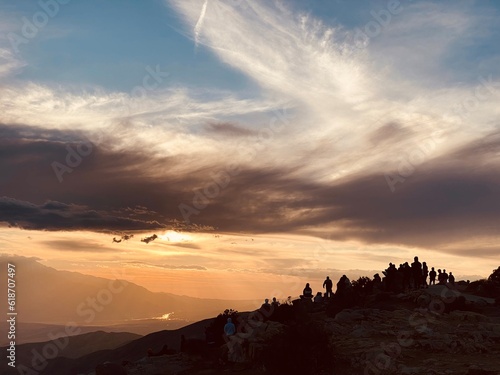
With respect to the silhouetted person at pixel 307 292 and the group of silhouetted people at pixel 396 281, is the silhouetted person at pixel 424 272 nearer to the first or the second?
the group of silhouetted people at pixel 396 281

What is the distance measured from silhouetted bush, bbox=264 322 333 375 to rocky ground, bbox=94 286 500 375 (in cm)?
6

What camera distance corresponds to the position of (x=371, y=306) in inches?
1694

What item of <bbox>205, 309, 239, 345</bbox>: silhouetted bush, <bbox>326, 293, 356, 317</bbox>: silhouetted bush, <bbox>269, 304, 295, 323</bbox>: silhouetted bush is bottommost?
<bbox>205, 309, 239, 345</bbox>: silhouetted bush

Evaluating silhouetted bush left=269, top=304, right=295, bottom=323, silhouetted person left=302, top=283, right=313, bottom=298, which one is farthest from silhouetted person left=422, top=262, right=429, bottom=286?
silhouetted bush left=269, top=304, right=295, bottom=323

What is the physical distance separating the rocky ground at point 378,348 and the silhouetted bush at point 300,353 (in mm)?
57

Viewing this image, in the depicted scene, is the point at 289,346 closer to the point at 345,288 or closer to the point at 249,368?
the point at 249,368

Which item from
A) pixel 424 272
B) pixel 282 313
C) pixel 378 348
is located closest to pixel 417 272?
pixel 424 272

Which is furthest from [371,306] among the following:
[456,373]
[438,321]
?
[456,373]

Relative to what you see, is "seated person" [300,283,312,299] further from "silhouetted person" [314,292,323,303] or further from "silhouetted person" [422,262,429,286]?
"silhouetted person" [422,262,429,286]

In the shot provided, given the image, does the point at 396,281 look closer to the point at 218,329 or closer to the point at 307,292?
the point at 307,292

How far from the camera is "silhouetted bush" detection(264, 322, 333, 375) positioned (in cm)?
2803

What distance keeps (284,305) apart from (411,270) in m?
13.7

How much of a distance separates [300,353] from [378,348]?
16.1 ft

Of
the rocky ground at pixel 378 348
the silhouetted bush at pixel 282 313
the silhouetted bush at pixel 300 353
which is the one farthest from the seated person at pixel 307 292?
the silhouetted bush at pixel 300 353
